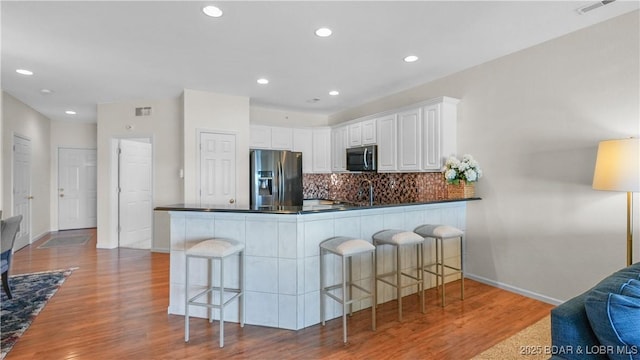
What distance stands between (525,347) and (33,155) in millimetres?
8264

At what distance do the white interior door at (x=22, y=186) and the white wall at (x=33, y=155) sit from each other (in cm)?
16

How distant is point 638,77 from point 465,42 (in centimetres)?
139

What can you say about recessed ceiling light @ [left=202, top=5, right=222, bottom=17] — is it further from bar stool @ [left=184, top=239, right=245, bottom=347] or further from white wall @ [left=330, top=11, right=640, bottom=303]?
white wall @ [left=330, top=11, right=640, bottom=303]

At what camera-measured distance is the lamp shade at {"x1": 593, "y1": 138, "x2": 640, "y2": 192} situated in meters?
2.21

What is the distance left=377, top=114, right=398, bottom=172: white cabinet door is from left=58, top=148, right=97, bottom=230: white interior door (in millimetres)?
7001

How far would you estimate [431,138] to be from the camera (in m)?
3.89

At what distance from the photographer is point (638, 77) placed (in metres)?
2.51

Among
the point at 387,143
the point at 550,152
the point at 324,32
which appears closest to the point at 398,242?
the point at 550,152

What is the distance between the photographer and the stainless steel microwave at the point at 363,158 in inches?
189

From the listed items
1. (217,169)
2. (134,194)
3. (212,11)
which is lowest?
(134,194)

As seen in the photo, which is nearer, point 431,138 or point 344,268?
point 344,268

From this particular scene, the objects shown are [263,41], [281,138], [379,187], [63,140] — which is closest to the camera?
[263,41]

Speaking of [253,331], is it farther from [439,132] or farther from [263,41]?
[439,132]

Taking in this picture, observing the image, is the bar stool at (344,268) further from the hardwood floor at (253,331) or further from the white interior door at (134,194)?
the white interior door at (134,194)
